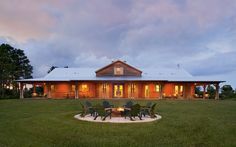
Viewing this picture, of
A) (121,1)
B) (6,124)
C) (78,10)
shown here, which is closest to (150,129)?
(6,124)

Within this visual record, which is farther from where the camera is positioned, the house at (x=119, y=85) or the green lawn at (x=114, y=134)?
the house at (x=119, y=85)

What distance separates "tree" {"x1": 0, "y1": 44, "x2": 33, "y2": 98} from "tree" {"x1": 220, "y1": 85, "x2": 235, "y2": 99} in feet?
110

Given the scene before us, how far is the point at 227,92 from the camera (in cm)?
3578

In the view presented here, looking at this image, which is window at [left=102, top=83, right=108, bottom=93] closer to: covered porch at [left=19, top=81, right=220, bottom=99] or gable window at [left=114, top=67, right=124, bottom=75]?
covered porch at [left=19, top=81, right=220, bottom=99]

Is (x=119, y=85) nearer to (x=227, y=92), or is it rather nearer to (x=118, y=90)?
(x=118, y=90)

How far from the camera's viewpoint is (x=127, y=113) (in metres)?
13.1

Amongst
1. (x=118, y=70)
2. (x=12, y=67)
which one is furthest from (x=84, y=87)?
(x=12, y=67)

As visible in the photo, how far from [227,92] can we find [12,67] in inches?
1378

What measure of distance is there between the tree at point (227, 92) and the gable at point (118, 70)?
1338 cm

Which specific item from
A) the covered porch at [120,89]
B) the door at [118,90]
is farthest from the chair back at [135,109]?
the door at [118,90]

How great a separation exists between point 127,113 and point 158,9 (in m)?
15.2

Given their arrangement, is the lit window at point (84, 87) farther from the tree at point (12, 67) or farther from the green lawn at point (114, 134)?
the green lawn at point (114, 134)

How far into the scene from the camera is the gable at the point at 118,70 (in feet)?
106

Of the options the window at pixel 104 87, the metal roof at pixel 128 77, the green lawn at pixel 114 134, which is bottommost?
the green lawn at pixel 114 134
